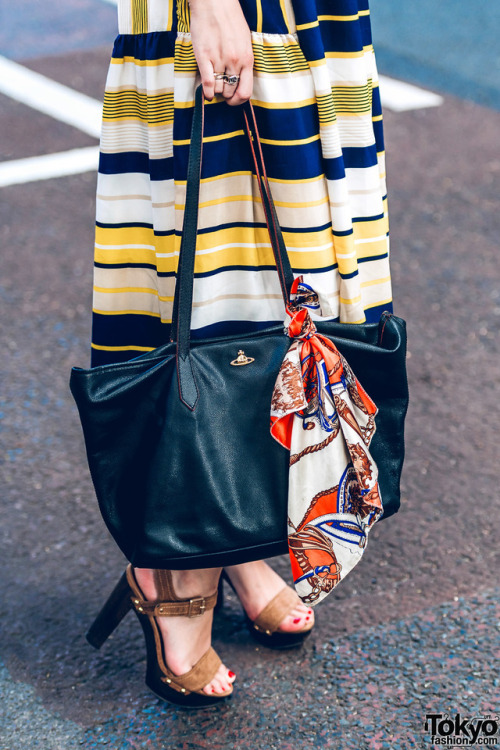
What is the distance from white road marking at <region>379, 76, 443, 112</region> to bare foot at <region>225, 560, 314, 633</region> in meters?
4.10

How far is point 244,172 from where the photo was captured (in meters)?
1.62

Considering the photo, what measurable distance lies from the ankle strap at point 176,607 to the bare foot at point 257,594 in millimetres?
170

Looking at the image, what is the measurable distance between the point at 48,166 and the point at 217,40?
3518mm

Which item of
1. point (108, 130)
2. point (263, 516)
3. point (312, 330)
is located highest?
point (108, 130)

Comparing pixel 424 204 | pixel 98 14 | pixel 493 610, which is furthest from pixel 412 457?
pixel 98 14

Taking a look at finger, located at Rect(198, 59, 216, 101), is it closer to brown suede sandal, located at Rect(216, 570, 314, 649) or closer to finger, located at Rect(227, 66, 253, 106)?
finger, located at Rect(227, 66, 253, 106)

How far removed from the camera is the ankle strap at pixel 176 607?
184 cm

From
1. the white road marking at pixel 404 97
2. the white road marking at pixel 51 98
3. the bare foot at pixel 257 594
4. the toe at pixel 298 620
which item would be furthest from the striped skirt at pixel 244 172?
the white road marking at pixel 404 97

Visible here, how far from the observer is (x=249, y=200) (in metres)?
1.64

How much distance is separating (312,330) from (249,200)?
27 centimetres

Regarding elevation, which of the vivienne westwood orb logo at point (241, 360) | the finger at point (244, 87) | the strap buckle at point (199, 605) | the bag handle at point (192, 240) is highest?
the finger at point (244, 87)

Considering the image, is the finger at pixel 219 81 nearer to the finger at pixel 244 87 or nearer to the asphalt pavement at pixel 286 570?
the finger at pixel 244 87

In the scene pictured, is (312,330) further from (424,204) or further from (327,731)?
(424,204)

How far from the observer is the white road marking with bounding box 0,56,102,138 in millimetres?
5398
